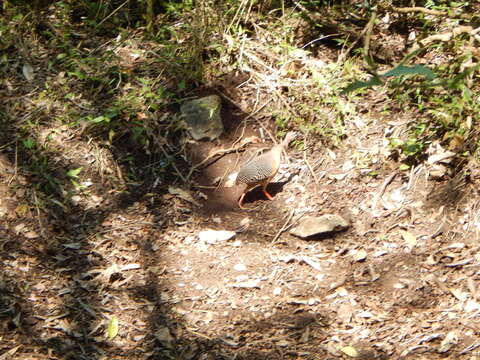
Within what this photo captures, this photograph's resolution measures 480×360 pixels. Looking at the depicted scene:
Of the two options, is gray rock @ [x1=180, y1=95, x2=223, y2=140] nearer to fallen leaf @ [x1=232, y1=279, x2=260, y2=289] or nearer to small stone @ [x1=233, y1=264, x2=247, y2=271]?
small stone @ [x1=233, y1=264, x2=247, y2=271]

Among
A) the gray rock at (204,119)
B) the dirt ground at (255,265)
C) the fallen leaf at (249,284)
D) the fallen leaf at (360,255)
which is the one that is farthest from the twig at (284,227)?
the gray rock at (204,119)

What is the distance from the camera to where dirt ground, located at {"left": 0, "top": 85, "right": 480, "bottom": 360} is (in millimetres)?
3590

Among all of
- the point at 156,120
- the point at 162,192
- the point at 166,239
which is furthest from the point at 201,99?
the point at 166,239

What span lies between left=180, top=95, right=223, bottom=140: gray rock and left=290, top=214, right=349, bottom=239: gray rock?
3.84 feet

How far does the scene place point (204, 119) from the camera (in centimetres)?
491

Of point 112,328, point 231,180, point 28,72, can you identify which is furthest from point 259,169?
point 28,72

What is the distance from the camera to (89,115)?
4.93 meters

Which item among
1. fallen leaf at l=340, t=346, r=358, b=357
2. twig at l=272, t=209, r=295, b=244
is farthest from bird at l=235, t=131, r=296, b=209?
fallen leaf at l=340, t=346, r=358, b=357

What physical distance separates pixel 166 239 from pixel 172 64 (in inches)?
65.0

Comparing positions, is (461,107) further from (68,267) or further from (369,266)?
(68,267)

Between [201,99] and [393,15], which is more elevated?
[393,15]

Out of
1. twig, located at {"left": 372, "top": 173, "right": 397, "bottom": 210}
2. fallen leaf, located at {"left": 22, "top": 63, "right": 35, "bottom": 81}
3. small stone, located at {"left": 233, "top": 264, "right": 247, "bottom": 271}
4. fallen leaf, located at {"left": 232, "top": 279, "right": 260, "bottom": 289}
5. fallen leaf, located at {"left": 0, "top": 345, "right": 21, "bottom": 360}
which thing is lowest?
fallen leaf, located at {"left": 0, "top": 345, "right": 21, "bottom": 360}

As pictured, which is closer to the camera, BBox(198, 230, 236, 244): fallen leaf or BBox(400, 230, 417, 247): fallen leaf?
BBox(400, 230, 417, 247): fallen leaf

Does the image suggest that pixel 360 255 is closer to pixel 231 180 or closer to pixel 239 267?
pixel 239 267
